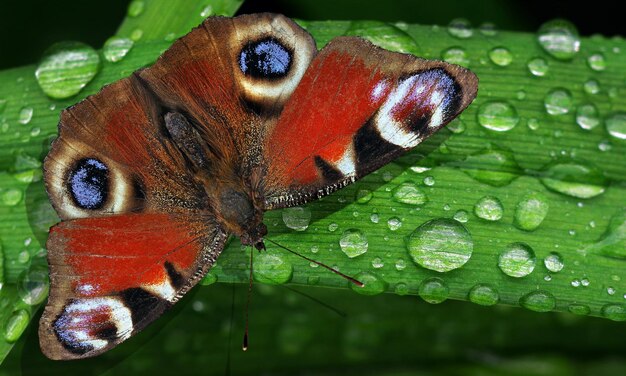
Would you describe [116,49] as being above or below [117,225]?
above

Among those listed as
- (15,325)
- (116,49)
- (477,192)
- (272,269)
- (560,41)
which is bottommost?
(15,325)

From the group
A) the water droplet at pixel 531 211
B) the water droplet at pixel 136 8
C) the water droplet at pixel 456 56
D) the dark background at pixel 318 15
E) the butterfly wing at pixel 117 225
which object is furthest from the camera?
the dark background at pixel 318 15

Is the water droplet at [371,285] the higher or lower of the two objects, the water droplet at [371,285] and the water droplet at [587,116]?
the lower

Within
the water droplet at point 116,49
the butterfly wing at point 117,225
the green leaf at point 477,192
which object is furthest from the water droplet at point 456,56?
the water droplet at point 116,49

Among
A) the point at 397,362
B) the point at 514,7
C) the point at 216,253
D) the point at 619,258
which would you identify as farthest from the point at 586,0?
the point at 216,253

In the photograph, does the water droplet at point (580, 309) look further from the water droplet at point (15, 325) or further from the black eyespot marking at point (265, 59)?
the water droplet at point (15, 325)

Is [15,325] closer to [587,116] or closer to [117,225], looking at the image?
[117,225]

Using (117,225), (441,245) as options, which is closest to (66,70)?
(117,225)
